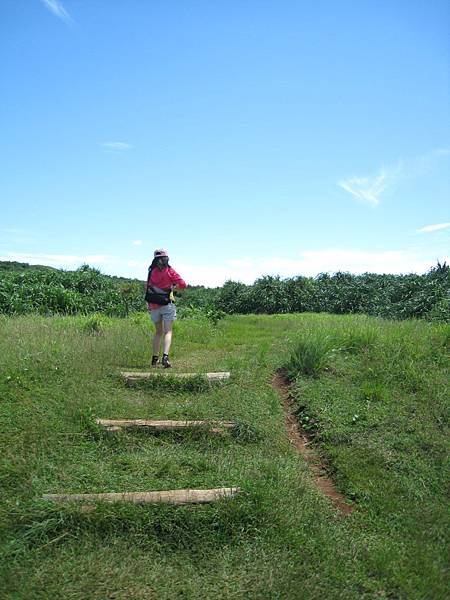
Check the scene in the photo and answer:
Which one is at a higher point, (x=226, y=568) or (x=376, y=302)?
(x=376, y=302)

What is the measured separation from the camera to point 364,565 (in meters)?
3.09

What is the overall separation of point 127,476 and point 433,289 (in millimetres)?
13158

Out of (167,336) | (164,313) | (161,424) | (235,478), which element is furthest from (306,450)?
(164,313)

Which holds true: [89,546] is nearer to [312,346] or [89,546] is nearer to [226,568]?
[226,568]

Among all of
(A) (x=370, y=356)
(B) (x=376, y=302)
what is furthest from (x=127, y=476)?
(B) (x=376, y=302)

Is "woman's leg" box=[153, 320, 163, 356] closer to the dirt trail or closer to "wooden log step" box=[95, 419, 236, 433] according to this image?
the dirt trail

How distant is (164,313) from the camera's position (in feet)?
23.4

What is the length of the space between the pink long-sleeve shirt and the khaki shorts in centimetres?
8

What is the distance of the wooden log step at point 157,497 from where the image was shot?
3.45 m

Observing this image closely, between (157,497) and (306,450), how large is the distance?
1949mm

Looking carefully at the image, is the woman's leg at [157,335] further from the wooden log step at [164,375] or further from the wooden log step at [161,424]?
the wooden log step at [161,424]

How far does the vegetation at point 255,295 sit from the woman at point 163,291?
6321 millimetres

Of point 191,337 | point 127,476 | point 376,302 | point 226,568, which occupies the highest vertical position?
point 376,302

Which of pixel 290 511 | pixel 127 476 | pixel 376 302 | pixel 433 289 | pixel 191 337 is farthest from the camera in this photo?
pixel 376 302
